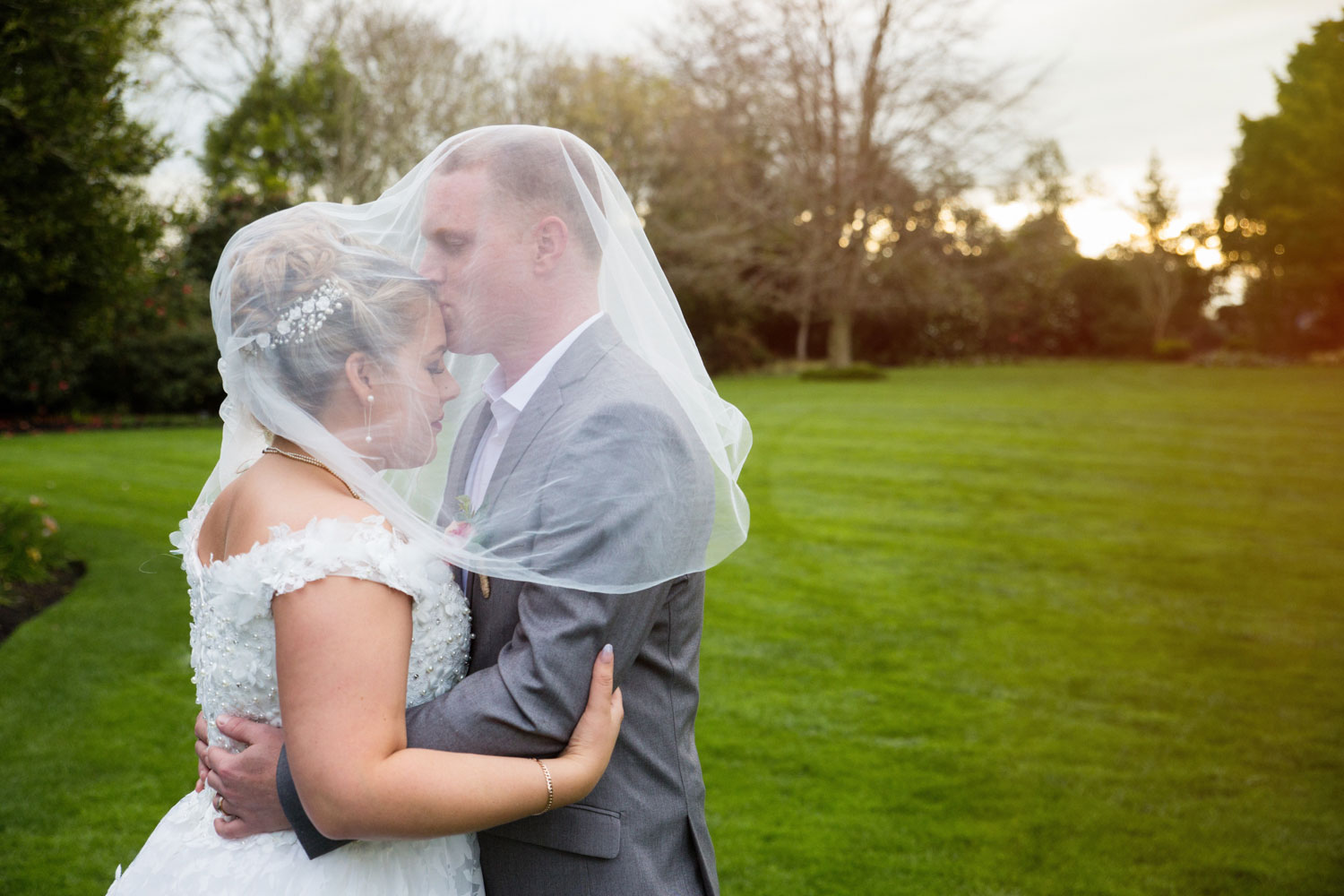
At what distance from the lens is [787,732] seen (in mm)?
4992

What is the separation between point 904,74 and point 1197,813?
2417 cm

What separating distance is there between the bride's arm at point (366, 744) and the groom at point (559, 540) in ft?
0.16

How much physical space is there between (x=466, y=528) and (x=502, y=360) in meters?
0.32

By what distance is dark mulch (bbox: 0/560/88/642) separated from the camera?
6227 millimetres

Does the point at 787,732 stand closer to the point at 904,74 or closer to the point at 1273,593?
the point at 1273,593

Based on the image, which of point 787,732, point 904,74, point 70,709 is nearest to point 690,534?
point 787,732

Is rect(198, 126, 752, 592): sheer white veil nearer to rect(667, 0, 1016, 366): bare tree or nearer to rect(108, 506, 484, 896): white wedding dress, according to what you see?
rect(108, 506, 484, 896): white wedding dress

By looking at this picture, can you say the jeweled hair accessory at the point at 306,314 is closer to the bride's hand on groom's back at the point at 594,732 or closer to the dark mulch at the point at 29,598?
the bride's hand on groom's back at the point at 594,732

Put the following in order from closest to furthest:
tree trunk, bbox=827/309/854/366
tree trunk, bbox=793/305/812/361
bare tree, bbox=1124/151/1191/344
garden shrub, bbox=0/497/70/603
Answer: garden shrub, bbox=0/497/70/603, tree trunk, bbox=827/309/854/366, tree trunk, bbox=793/305/812/361, bare tree, bbox=1124/151/1191/344

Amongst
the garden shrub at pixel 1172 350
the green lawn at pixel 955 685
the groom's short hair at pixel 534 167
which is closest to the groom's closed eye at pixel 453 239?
the groom's short hair at pixel 534 167

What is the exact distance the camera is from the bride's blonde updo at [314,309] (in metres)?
1.60

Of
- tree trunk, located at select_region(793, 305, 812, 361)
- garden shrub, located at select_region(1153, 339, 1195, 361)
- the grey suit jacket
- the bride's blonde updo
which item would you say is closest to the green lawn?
the grey suit jacket

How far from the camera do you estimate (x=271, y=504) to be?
1.56 m

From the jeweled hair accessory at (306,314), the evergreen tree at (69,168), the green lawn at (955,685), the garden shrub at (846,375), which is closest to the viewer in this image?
the jeweled hair accessory at (306,314)
